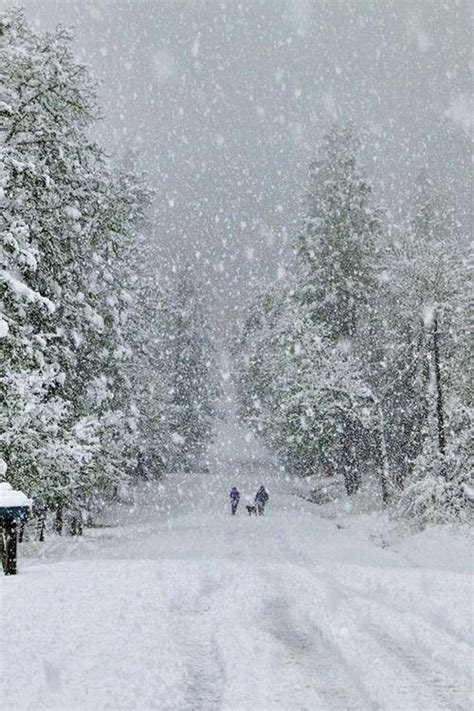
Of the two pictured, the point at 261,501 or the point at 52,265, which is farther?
the point at 261,501

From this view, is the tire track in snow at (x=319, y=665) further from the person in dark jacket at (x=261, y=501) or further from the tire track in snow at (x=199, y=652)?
the person in dark jacket at (x=261, y=501)

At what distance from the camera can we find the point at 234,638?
629cm

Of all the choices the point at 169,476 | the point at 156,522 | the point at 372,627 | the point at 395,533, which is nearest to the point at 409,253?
the point at 395,533

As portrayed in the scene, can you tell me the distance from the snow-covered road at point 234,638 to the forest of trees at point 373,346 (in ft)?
36.1

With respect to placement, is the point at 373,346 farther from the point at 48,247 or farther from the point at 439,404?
the point at 48,247

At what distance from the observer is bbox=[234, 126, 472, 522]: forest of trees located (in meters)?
21.3

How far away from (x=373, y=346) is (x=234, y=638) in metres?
26.0

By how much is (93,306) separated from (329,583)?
11143mm

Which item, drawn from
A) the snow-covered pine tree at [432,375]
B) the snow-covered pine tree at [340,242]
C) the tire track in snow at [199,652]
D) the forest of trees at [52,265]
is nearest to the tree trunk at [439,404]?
the snow-covered pine tree at [432,375]

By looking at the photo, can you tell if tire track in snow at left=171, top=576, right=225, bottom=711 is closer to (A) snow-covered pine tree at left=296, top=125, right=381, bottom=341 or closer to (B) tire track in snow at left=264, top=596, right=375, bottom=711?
(B) tire track in snow at left=264, top=596, right=375, bottom=711

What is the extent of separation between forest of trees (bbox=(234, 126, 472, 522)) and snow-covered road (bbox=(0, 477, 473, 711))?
11.0 meters

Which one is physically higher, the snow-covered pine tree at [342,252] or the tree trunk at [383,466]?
the snow-covered pine tree at [342,252]

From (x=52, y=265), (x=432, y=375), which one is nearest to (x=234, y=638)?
(x=52, y=265)

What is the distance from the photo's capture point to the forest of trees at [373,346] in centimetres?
2134
